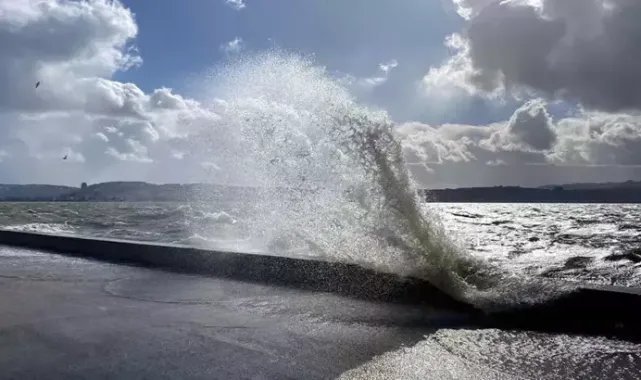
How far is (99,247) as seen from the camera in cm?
841

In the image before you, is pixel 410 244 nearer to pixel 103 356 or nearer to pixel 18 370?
pixel 103 356

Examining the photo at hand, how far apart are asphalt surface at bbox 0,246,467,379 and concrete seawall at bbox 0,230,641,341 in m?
0.25

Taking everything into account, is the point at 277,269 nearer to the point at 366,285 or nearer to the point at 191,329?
the point at 366,285

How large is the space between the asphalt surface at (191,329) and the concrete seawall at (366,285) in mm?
249

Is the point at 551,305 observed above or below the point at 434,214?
below

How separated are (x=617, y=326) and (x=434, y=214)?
3.13 metres

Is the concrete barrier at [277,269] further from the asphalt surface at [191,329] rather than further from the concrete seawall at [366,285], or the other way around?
the asphalt surface at [191,329]

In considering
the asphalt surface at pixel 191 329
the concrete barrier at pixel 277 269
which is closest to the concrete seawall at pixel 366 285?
the concrete barrier at pixel 277 269

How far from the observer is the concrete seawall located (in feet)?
12.1

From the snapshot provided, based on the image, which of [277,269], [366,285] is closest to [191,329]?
[366,285]

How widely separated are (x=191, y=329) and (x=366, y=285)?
206 cm

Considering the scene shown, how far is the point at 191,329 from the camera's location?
11.6 feet

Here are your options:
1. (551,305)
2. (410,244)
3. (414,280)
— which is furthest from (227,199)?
(551,305)

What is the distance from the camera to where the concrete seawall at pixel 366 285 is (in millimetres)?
3688
